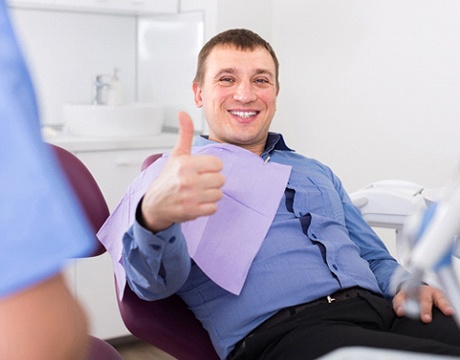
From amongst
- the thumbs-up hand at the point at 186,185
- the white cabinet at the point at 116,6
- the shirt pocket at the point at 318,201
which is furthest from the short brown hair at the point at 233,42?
the white cabinet at the point at 116,6

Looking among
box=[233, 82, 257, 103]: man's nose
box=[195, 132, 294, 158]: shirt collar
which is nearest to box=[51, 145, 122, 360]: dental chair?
box=[195, 132, 294, 158]: shirt collar

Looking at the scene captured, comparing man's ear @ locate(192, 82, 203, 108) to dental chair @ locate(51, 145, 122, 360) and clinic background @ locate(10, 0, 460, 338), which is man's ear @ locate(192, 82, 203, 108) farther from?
clinic background @ locate(10, 0, 460, 338)

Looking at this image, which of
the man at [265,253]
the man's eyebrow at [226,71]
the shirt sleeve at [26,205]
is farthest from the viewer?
the man's eyebrow at [226,71]

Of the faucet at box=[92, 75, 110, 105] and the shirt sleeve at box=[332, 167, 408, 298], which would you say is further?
the faucet at box=[92, 75, 110, 105]

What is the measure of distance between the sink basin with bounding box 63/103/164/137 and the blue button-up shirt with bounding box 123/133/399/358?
1236 mm

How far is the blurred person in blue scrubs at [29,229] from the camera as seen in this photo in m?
0.53

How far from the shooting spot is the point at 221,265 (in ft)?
5.59

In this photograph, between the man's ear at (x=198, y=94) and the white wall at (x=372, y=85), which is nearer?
the man's ear at (x=198, y=94)

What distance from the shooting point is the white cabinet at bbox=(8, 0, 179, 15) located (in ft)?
10.6

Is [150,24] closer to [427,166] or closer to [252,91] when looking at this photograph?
[427,166]

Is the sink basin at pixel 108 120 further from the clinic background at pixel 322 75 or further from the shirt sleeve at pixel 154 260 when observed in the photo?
the shirt sleeve at pixel 154 260

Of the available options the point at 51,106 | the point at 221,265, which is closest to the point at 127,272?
the point at 221,265

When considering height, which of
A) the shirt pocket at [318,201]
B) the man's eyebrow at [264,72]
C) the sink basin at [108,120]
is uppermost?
the man's eyebrow at [264,72]

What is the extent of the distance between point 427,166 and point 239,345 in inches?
59.3
